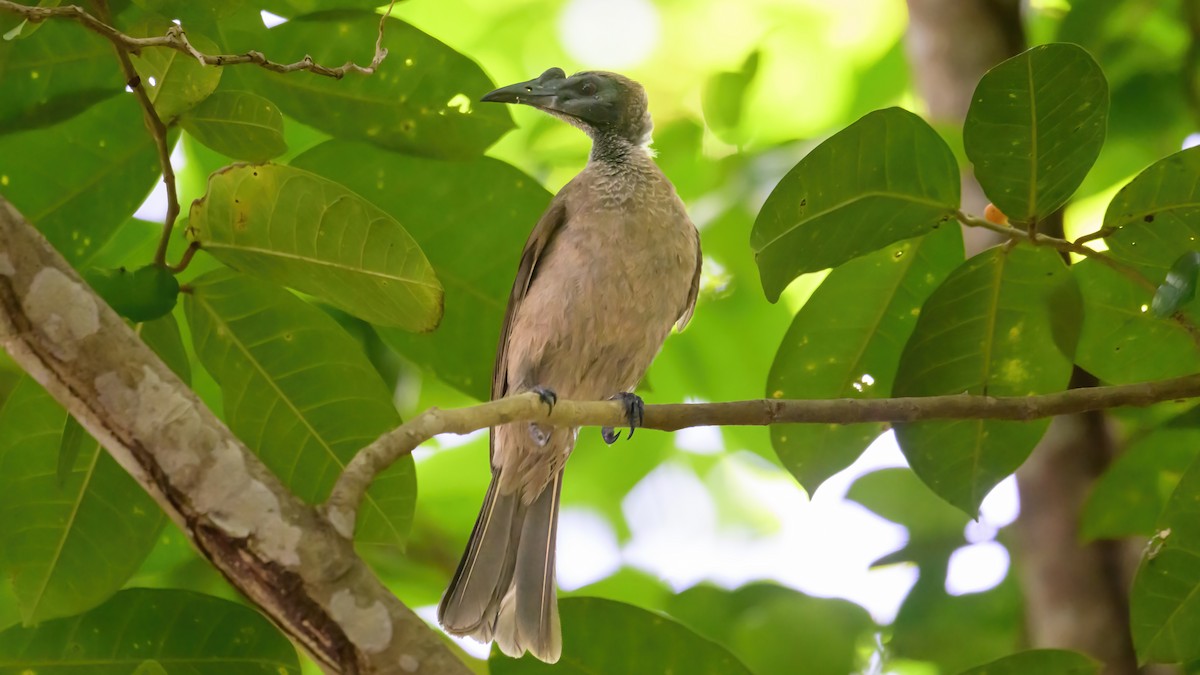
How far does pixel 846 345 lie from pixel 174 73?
4.78ft

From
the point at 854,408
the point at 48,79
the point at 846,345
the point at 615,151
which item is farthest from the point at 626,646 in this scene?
the point at 615,151

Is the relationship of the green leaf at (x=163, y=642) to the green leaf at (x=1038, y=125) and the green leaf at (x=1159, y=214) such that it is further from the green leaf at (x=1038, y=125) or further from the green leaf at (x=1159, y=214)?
the green leaf at (x=1159, y=214)

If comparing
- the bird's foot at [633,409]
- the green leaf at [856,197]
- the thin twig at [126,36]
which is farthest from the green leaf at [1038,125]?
the thin twig at [126,36]

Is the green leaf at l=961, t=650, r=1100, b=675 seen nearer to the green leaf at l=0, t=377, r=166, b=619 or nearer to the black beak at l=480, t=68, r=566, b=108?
the green leaf at l=0, t=377, r=166, b=619

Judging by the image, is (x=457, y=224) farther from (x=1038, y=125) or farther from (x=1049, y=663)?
(x=1049, y=663)

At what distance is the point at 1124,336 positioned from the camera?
90.6 inches

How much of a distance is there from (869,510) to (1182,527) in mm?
1285

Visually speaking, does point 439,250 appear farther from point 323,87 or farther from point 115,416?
point 115,416

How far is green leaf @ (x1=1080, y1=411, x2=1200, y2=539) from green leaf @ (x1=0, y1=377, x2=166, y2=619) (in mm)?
2073

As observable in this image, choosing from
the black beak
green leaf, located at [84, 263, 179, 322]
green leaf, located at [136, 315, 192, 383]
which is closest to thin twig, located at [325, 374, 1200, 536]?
green leaf, located at [84, 263, 179, 322]

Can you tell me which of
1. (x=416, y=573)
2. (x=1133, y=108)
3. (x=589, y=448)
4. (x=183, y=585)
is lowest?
(x=183, y=585)

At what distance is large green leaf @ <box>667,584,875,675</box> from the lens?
283 centimetres

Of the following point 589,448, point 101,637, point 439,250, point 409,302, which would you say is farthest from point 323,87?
point 589,448

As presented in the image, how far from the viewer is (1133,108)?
11.9 feet
